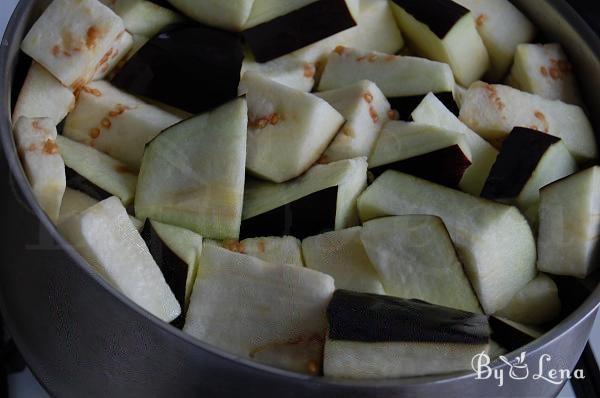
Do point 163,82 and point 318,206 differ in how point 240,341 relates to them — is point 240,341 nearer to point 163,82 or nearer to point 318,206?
point 318,206

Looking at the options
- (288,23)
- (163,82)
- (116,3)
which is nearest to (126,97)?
(163,82)

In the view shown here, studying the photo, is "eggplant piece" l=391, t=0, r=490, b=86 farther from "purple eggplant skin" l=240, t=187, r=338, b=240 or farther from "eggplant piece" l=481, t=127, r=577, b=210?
"purple eggplant skin" l=240, t=187, r=338, b=240

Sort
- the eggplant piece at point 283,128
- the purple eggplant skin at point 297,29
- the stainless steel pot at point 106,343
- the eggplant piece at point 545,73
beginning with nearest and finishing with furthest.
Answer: the stainless steel pot at point 106,343 < the eggplant piece at point 283,128 < the purple eggplant skin at point 297,29 < the eggplant piece at point 545,73

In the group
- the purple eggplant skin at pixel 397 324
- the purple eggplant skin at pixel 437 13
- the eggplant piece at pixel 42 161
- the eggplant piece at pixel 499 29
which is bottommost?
the purple eggplant skin at pixel 397 324

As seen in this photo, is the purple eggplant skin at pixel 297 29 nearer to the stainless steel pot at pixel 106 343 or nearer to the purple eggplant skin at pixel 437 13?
the purple eggplant skin at pixel 437 13

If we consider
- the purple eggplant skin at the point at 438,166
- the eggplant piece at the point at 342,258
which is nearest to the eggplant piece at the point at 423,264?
the eggplant piece at the point at 342,258

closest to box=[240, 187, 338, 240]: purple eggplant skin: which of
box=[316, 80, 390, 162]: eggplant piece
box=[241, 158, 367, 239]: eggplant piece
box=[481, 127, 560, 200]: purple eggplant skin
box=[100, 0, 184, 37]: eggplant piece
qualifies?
box=[241, 158, 367, 239]: eggplant piece
